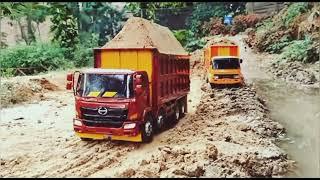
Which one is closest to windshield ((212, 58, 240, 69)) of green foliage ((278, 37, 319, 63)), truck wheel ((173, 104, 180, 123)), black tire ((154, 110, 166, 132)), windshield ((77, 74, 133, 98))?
green foliage ((278, 37, 319, 63))

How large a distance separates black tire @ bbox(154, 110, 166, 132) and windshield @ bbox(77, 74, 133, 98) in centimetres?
168

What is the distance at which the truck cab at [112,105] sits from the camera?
10.9 metres

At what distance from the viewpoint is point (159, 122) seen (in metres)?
12.6

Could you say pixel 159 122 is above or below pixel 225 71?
below

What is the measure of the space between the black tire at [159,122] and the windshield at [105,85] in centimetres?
168

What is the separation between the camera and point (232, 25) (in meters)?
36.3

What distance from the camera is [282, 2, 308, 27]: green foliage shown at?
29.5m

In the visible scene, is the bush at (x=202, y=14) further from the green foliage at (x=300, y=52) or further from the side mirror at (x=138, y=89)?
the side mirror at (x=138, y=89)

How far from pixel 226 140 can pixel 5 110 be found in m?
9.86

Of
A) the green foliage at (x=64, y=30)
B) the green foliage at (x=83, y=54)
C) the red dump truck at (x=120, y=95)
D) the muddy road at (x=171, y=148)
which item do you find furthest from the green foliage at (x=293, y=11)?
the red dump truck at (x=120, y=95)

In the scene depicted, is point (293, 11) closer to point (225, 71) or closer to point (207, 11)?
point (207, 11)

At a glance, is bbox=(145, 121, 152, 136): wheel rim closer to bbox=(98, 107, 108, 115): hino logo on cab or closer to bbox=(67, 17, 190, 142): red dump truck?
bbox=(67, 17, 190, 142): red dump truck

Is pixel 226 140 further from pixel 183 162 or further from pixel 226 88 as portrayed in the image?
pixel 226 88

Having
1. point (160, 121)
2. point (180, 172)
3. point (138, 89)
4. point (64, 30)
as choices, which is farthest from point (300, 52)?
point (180, 172)
